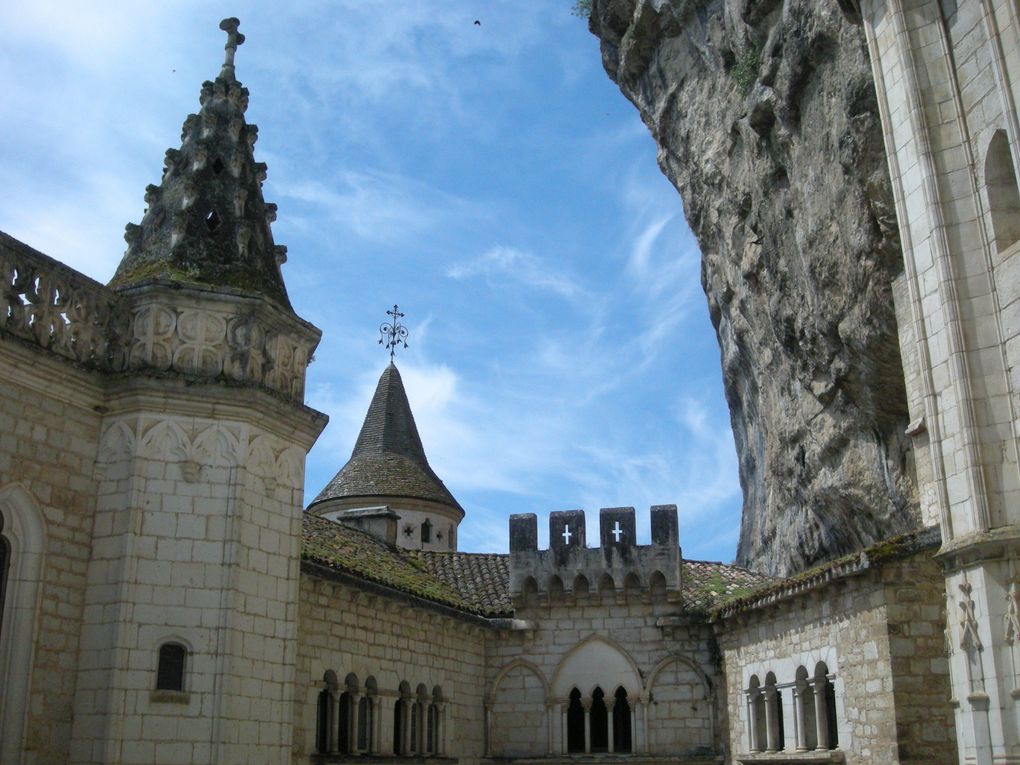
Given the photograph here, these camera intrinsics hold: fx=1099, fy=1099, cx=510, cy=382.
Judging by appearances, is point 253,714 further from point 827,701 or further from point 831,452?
point 831,452

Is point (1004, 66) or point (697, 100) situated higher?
point (697, 100)

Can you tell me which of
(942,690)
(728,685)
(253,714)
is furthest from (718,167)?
(253,714)

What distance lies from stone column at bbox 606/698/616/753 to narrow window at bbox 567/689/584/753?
1.84 ft

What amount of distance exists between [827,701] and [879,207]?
7724mm

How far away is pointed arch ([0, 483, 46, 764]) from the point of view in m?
10.3

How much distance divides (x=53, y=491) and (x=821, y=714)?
38.9ft

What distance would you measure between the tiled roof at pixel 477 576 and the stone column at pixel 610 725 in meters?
2.80

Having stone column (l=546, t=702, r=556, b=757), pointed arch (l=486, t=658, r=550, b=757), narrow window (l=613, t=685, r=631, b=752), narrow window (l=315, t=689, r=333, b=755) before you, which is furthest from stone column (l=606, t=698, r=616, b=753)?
narrow window (l=315, t=689, r=333, b=755)

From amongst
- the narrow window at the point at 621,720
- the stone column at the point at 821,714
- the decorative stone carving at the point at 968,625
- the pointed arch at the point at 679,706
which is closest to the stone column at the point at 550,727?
the narrow window at the point at 621,720

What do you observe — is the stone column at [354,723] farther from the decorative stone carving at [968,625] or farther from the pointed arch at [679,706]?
the decorative stone carving at [968,625]

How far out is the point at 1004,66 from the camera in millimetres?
11117

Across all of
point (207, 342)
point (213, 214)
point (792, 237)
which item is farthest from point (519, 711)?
point (213, 214)

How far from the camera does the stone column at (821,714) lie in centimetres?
1697

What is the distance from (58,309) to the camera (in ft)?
37.8
